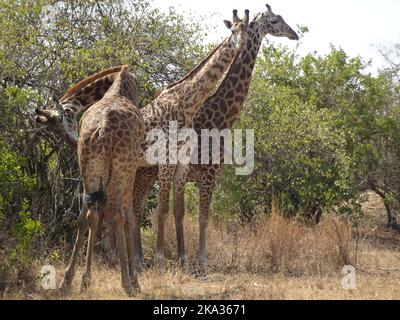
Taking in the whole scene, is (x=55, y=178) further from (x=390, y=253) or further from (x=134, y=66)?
(x=390, y=253)

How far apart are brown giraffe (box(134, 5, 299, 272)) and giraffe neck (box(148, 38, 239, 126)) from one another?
638 mm

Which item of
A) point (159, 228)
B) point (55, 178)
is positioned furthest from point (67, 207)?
point (159, 228)

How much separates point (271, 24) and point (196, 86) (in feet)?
5.71

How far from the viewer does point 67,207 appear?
9477 millimetres

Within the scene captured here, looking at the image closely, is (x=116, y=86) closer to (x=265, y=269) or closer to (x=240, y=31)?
(x=240, y=31)

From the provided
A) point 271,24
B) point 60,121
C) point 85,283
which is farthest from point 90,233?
point 271,24

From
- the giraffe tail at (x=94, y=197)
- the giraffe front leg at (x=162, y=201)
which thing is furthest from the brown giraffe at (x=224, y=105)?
the giraffe tail at (x=94, y=197)

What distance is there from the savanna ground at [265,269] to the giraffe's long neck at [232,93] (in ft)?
5.24

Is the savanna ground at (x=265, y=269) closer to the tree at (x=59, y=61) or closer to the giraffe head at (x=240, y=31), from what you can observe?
the tree at (x=59, y=61)

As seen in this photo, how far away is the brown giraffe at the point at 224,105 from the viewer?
9.38 metres

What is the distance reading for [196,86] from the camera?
8.99m

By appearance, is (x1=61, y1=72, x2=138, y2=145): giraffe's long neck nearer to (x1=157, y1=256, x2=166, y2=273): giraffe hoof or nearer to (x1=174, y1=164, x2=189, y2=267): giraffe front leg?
(x1=174, y1=164, x2=189, y2=267): giraffe front leg
